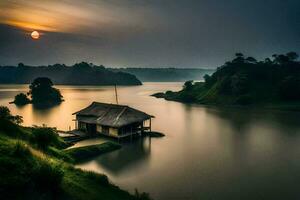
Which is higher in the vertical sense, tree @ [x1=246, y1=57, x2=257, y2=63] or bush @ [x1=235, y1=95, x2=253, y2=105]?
tree @ [x1=246, y1=57, x2=257, y2=63]

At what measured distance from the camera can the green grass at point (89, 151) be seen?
35922 millimetres

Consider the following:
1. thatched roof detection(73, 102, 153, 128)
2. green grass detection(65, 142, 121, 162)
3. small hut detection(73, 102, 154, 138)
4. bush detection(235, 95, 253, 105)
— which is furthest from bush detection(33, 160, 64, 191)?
bush detection(235, 95, 253, 105)

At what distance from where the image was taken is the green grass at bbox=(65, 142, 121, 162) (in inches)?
1414

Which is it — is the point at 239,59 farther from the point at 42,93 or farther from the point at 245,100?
the point at 42,93

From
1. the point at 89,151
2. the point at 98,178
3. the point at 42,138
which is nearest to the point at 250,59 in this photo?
the point at 89,151

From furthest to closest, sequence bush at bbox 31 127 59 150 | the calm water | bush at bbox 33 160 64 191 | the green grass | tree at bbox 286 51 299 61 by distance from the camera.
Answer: tree at bbox 286 51 299 61, the green grass, bush at bbox 31 127 59 150, the calm water, bush at bbox 33 160 64 191

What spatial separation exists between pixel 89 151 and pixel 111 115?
10.9 metres

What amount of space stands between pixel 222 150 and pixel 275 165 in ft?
29.4

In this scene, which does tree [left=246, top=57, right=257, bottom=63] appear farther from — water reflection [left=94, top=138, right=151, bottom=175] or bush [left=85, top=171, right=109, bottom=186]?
bush [left=85, top=171, right=109, bottom=186]

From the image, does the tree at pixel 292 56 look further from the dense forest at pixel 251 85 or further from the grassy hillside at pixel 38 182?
the grassy hillside at pixel 38 182

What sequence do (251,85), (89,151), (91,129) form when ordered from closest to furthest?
(89,151) < (91,129) < (251,85)

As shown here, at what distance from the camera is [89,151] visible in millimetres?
37812

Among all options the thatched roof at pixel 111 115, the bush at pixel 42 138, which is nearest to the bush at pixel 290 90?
the thatched roof at pixel 111 115

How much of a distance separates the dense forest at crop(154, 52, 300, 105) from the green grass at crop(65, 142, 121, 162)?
83635 millimetres
